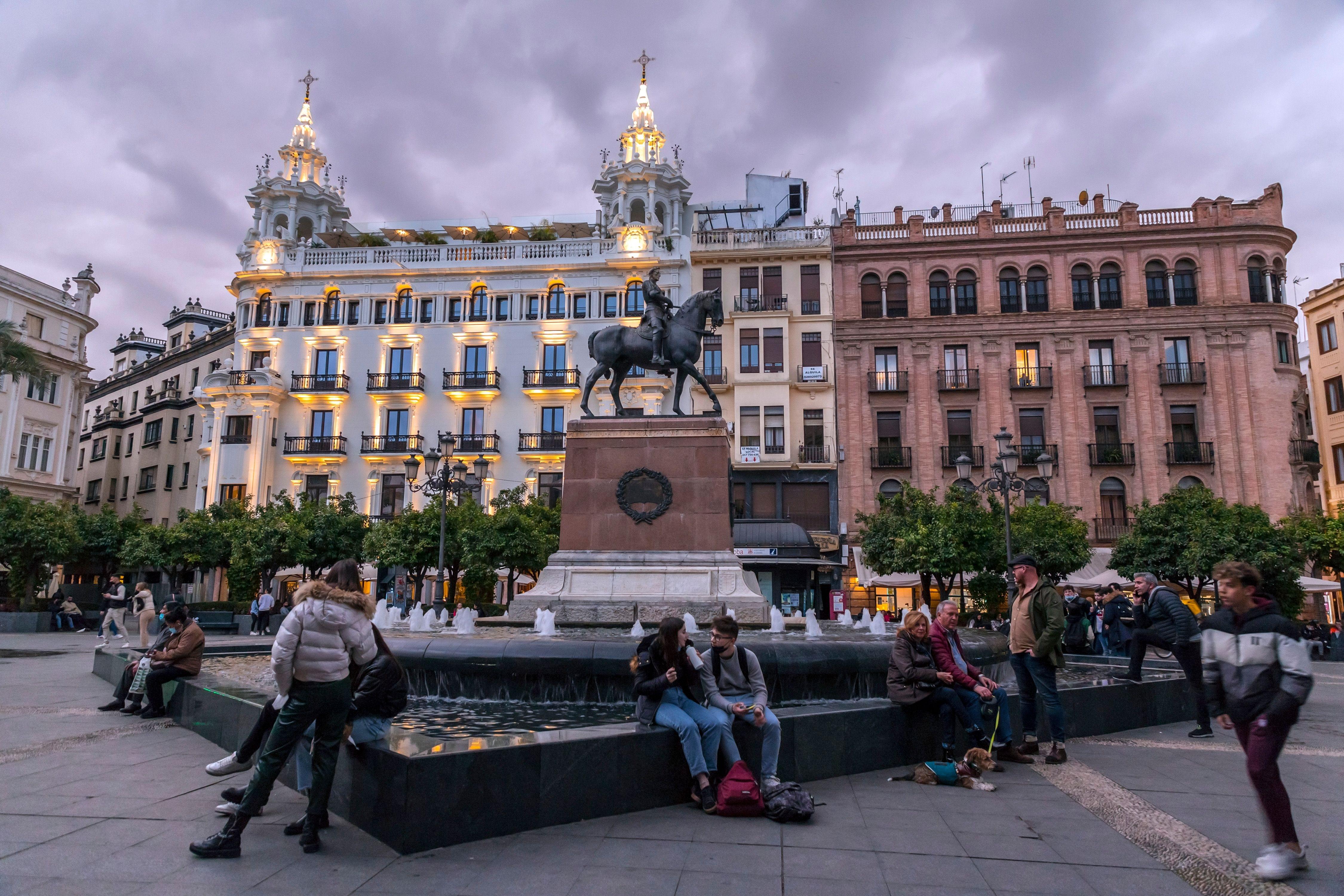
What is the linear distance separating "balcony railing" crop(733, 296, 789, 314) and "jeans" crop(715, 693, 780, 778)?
3808cm

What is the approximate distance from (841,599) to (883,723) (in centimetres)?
2253

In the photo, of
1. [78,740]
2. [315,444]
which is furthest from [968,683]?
[315,444]

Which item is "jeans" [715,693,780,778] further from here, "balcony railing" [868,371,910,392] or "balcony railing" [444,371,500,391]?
"balcony railing" [444,371,500,391]

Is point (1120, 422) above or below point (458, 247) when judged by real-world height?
below

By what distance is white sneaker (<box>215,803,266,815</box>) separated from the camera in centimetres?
505

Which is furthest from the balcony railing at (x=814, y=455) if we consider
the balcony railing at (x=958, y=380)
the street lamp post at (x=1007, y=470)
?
the street lamp post at (x=1007, y=470)

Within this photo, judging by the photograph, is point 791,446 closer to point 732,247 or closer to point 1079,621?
point 732,247

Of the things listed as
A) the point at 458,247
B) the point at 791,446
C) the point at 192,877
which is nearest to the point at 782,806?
the point at 192,877

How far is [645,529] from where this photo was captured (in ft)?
48.6

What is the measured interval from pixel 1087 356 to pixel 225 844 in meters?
43.1

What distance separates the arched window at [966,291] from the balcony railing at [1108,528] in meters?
11.6

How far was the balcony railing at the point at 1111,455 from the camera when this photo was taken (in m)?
39.7

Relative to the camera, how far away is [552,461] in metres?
44.2

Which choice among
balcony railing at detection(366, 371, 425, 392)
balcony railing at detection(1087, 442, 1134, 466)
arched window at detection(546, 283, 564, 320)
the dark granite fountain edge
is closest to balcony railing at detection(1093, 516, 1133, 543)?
balcony railing at detection(1087, 442, 1134, 466)
